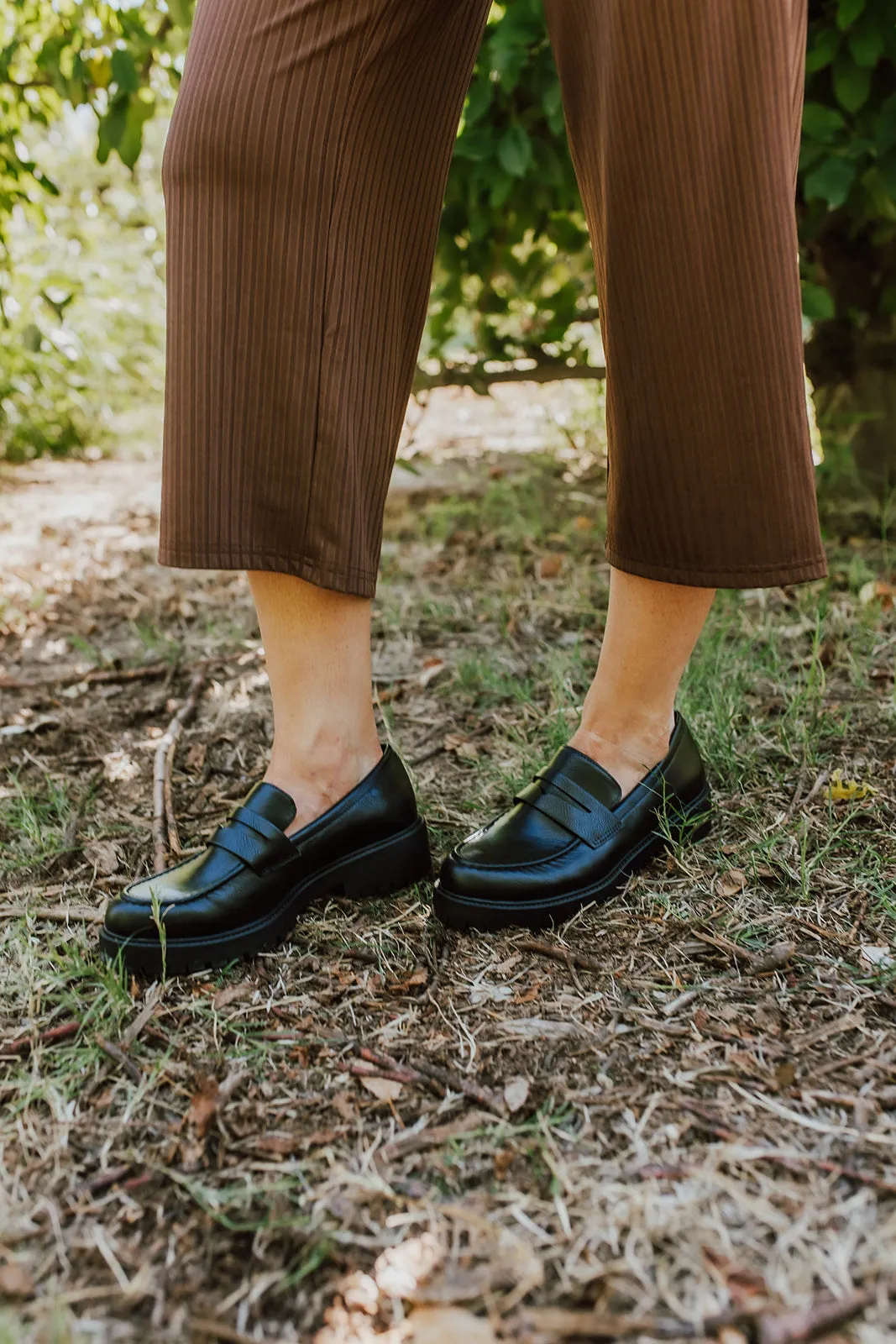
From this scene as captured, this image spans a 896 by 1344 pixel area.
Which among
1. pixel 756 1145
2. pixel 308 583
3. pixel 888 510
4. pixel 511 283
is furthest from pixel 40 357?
pixel 756 1145

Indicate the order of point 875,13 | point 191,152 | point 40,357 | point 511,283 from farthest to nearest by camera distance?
1. point 40,357
2. point 511,283
3. point 875,13
4. point 191,152

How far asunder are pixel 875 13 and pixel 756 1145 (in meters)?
1.91

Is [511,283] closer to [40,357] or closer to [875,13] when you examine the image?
[875,13]

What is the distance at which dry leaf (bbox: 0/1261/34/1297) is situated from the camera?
0.75 metres

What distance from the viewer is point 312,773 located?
3.93ft

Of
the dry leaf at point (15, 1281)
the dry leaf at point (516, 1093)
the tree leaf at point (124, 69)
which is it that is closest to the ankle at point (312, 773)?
the dry leaf at point (516, 1093)

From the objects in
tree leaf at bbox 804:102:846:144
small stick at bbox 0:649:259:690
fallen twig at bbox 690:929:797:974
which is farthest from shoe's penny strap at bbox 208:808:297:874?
tree leaf at bbox 804:102:846:144

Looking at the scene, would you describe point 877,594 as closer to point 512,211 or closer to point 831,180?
point 831,180

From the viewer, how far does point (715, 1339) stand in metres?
0.68

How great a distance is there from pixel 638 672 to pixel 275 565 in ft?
1.39

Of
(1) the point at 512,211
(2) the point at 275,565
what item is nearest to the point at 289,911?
(2) the point at 275,565

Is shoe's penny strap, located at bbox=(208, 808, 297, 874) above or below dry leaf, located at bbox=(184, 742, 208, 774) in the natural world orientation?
above

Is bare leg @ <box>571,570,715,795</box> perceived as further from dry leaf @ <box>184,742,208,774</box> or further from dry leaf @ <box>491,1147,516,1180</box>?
dry leaf @ <box>184,742,208,774</box>

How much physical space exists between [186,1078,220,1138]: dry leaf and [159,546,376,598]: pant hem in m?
0.48
